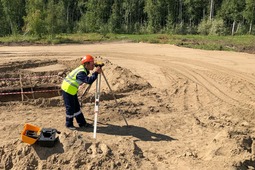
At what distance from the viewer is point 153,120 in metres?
8.72

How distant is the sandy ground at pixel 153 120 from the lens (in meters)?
5.87

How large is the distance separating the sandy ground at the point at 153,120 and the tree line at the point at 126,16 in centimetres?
1294

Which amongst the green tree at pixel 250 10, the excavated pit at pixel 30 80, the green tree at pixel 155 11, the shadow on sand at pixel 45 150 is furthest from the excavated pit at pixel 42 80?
the green tree at pixel 155 11

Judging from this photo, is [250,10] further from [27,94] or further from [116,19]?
[27,94]

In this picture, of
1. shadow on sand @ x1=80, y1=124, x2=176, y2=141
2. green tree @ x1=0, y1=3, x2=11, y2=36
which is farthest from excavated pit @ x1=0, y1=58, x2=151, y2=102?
green tree @ x1=0, y1=3, x2=11, y2=36

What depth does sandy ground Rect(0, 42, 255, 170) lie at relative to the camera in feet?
19.2

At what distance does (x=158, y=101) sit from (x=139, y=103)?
0.80m

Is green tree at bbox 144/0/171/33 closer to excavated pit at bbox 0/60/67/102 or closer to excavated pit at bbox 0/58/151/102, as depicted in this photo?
excavated pit at bbox 0/58/151/102

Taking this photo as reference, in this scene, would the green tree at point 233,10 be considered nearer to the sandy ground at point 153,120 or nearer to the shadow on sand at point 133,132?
the sandy ground at point 153,120

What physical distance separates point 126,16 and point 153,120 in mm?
39577

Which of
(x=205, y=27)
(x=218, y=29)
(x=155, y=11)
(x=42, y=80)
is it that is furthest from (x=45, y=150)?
(x=155, y=11)

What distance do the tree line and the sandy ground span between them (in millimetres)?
12935

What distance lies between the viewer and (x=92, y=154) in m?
5.86

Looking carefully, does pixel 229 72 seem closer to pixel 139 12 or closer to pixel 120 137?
pixel 120 137
